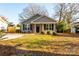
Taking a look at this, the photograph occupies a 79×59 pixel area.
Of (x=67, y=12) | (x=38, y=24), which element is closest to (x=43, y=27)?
(x=38, y=24)

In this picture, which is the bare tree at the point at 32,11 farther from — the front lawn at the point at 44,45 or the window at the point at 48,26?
the front lawn at the point at 44,45

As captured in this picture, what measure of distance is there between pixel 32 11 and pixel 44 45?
0.62 m

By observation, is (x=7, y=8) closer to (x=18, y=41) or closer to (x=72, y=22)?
(x=18, y=41)

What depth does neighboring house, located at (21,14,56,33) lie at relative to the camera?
8570 millimetres

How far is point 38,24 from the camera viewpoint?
28.3 ft

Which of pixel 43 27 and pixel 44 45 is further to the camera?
pixel 43 27

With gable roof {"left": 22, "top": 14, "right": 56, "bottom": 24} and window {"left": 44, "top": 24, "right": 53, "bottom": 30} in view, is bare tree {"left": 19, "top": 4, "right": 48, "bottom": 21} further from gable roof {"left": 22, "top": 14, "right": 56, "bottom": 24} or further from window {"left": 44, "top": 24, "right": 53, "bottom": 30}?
window {"left": 44, "top": 24, "right": 53, "bottom": 30}

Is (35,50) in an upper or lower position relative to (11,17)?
lower

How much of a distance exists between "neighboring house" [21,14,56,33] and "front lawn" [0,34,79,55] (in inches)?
5.1

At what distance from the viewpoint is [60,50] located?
849cm

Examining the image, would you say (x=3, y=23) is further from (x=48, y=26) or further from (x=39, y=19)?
(x=48, y=26)

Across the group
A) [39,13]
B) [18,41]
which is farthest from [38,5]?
[18,41]

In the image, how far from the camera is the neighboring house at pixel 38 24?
8.57 meters

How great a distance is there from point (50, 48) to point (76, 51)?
446 mm
